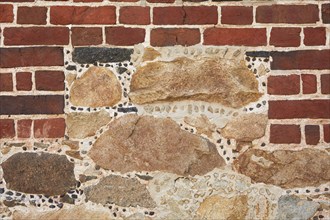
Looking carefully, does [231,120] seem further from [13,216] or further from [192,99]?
[13,216]

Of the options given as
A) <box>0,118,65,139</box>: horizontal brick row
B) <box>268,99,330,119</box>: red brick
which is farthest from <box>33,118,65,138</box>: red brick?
<box>268,99,330,119</box>: red brick

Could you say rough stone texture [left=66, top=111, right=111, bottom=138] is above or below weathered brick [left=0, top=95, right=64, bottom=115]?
below

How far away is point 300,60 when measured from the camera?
2.12 m

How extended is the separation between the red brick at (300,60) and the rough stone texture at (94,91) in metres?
0.65

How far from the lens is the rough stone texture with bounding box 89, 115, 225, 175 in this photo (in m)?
2.11

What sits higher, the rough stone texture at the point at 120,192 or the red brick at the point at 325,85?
the red brick at the point at 325,85

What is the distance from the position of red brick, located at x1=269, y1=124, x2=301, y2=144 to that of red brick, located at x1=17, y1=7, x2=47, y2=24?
102 cm

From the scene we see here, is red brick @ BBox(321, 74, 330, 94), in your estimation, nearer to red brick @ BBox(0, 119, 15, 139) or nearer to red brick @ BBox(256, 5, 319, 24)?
red brick @ BBox(256, 5, 319, 24)

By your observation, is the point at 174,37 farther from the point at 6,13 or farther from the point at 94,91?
the point at 6,13

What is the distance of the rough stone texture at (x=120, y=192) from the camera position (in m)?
2.10

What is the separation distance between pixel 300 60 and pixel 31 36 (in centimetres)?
108

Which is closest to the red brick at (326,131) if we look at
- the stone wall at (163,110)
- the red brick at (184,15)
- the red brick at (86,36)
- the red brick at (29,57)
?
the stone wall at (163,110)

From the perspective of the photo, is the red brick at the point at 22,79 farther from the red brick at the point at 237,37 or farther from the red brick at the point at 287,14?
the red brick at the point at 287,14

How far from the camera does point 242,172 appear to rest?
212 centimetres
